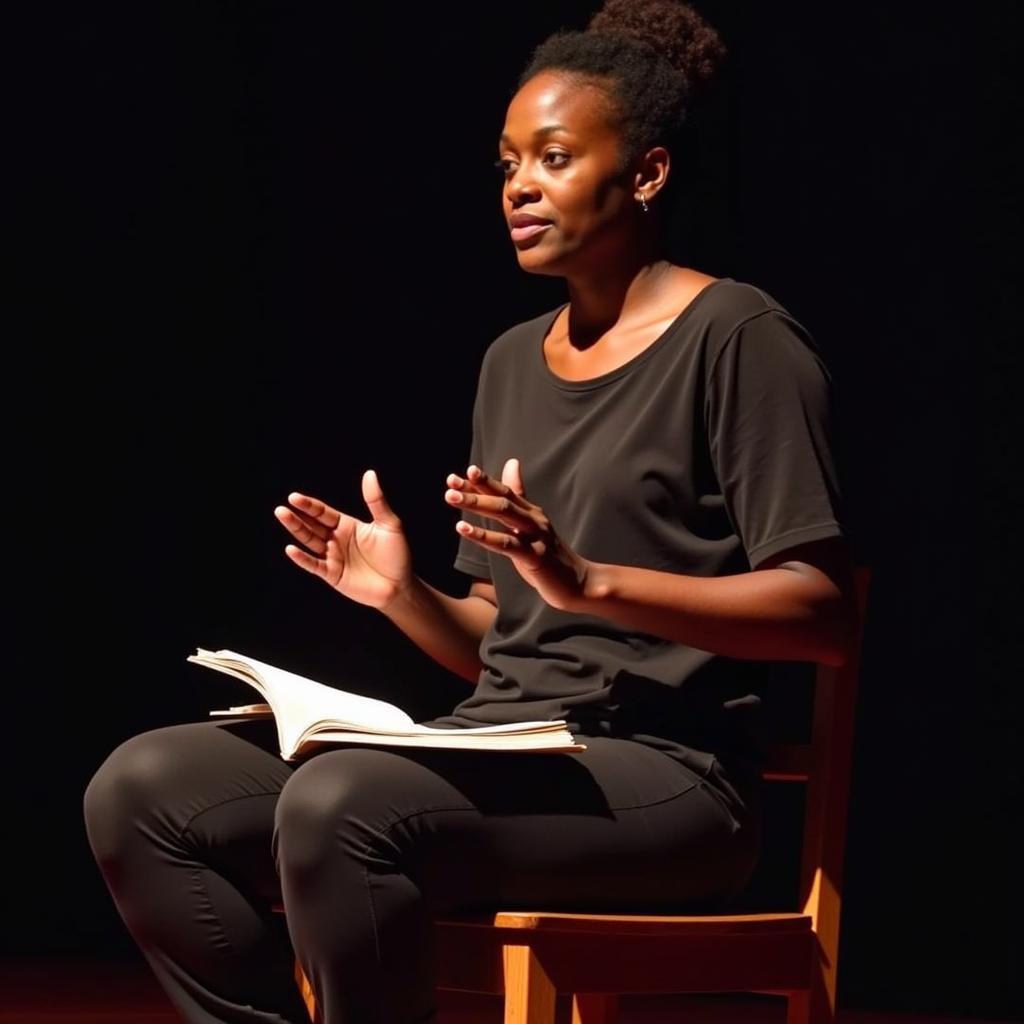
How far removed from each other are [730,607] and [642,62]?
1.92 ft

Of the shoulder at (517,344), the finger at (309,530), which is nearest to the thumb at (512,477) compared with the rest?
the finger at (309,530)

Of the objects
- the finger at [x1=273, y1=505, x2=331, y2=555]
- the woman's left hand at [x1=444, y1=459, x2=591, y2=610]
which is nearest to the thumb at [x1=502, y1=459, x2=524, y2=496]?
the woman's left hand at [x1=444, y1=459, x2=591, y2=610]

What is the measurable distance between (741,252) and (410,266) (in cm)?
64

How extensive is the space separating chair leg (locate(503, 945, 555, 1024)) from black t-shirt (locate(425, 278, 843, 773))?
260mm

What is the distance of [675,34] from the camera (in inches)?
74.3

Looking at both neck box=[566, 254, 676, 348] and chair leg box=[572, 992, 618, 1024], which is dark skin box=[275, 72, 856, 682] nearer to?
neck box=[566, 254, 676, 348]

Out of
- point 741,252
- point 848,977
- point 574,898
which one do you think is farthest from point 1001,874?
point 574,898

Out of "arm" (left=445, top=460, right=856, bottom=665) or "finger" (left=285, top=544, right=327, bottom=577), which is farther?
"finger" (left=285, top=544, right=327, bottom=577)

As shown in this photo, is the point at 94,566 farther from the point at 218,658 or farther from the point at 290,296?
the point at 218,658

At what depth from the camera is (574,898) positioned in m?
1.57

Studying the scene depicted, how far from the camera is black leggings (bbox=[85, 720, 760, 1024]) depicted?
1459mm

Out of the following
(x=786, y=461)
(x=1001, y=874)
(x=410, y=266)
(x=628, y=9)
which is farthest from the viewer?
(x=410, y=266)

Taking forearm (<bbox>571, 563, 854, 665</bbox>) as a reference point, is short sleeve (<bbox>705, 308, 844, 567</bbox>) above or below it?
above

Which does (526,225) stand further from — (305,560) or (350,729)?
(350,729)
